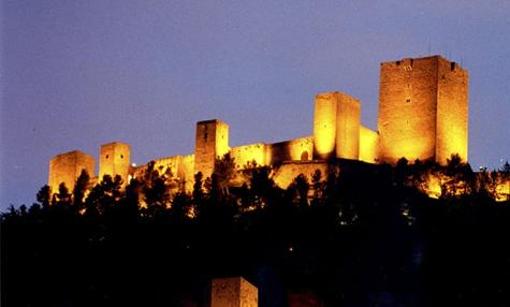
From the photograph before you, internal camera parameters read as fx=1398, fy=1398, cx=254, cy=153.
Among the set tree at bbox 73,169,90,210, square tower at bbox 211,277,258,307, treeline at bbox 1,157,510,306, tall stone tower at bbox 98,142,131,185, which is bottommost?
square tower at bbox 211,277,258,307

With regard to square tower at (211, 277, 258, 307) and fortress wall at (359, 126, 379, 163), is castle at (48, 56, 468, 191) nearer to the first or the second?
fortress wall at (359, 126, 379, 163)

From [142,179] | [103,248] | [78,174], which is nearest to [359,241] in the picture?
[103,248]

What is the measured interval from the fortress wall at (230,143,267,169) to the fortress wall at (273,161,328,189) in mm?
3261

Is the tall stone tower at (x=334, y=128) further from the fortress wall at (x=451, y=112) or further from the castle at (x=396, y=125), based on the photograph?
the fortress wall at (x=451, y=112)

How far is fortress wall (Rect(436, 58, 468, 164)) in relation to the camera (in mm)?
64250

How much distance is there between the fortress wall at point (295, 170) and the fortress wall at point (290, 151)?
5.31 feet

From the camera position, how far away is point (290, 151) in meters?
67.2

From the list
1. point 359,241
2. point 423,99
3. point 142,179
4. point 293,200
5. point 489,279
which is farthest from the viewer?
point 142,179

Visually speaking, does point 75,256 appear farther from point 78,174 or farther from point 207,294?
point 78,174

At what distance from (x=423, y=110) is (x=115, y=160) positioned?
18005 mm

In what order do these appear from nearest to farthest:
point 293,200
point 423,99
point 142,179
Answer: point 293,200 → point 423,99 → point 142,179

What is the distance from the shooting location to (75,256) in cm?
5697

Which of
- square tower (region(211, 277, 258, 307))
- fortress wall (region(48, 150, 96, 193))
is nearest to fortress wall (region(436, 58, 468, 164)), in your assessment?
fortress wall (region(48, 150, 96, 193))

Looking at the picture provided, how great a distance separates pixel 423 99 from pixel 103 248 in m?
17.1
